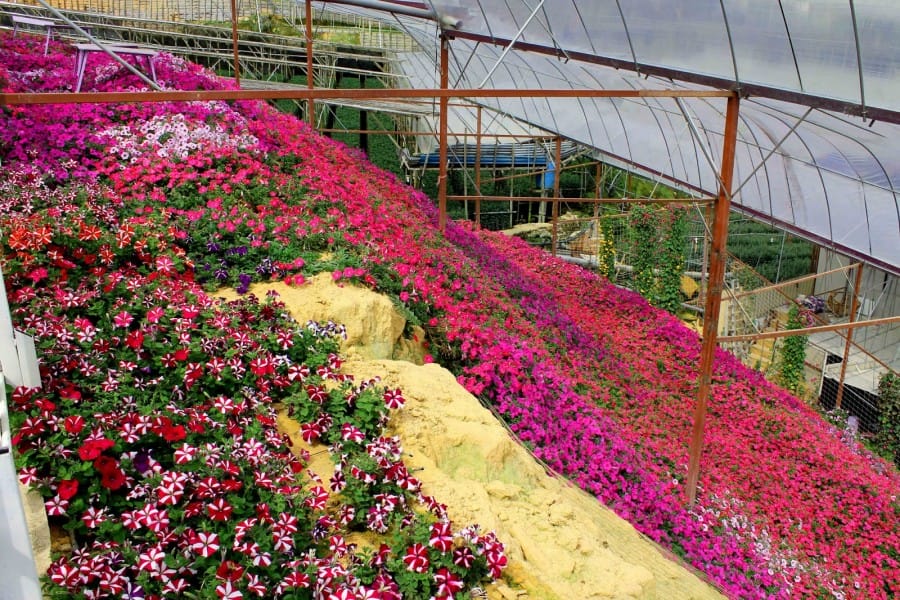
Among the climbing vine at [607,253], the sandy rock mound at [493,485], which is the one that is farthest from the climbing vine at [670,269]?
the sandy rock mound at [493,485]

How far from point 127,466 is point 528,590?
1931 mm

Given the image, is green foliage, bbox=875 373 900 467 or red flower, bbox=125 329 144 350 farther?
green foliage, bbox=875 373 900 467

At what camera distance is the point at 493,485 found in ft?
12.6

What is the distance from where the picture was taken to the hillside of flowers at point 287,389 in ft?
9.47

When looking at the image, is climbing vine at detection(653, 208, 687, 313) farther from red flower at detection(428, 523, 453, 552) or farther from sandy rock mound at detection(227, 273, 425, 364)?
red flower at detection(428, 523, 453, 552)

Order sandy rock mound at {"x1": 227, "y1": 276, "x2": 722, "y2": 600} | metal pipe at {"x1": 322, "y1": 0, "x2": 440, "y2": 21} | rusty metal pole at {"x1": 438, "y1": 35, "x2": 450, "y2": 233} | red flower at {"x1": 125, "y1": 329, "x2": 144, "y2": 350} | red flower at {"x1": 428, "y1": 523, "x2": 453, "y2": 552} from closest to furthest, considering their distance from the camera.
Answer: red flower at {"x1": 428, "y1": 523, "x2": 453, "y2": 552}, sandy rock mound at {"x1": 227, "y1": 276, "x2": 722, "y2": 600}, red flower at {"x1": 125, "y1": 329, "x2": 144, "y2": 350}, metal pipe at {"x1": 322, "y1": 0, "x2": 440, "y2": 21}, rusty metal pole at {"x1": 438, "y1": 35, "x2": 450, "y2": 233}

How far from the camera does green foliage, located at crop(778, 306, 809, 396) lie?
13.2 m

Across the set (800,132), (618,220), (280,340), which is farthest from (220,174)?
(618,220)

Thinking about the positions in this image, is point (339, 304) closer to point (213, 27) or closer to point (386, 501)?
point (386, 501)

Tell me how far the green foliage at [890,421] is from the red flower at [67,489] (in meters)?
13.2

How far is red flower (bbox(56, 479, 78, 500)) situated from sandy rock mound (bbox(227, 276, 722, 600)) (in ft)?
5.29

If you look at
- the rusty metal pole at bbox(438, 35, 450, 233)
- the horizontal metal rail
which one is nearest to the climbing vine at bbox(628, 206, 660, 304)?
the rusty metal pole at bbox(438, 35, 450, 233)

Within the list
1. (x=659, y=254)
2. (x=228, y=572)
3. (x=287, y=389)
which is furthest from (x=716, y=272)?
(x=659, y=254)

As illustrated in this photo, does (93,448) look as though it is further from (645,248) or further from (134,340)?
(645,248)
